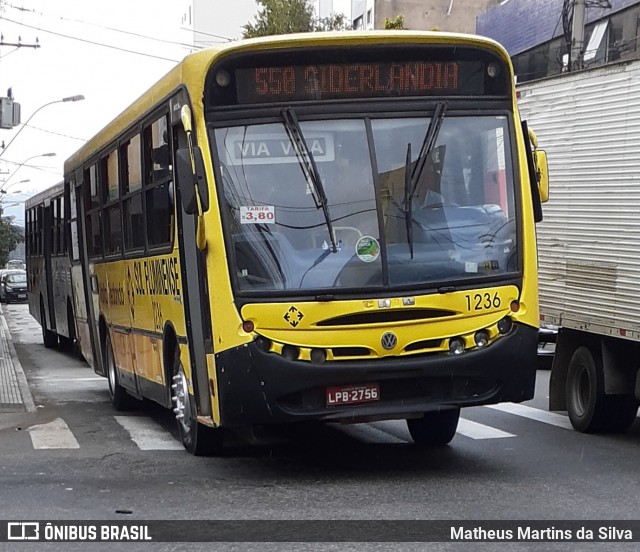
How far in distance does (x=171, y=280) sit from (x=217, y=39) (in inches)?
3048

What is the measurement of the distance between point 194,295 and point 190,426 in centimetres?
149

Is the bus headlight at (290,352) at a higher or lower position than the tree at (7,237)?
lower

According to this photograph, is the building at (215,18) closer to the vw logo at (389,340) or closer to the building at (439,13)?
the building at (439,13)

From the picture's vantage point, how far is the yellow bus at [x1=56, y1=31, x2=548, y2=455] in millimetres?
8867

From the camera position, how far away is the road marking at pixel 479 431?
→ 11.9 m

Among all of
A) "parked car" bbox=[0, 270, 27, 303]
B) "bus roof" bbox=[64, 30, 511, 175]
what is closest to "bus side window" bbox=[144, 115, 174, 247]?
"bus roof" bbox=[64, 30, 511, 175]

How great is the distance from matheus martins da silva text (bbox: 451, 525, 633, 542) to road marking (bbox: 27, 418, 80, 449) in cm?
504

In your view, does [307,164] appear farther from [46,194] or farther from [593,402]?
[46,194]

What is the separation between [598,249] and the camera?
37.8 ft

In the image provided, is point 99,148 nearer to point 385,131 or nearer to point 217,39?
point 385,131

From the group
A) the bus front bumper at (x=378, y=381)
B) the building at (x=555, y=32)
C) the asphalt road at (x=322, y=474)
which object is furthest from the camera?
the building at (x=555, y=32)

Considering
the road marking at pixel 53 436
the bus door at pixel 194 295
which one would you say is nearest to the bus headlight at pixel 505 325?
the bus door at pixel 194 295

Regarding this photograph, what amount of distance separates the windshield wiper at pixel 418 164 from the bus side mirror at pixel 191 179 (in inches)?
56.6

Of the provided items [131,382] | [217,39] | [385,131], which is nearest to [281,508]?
[385,131]
